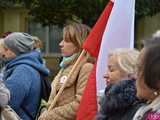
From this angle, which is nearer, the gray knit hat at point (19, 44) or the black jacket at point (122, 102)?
the black jacket at point (122, 102)

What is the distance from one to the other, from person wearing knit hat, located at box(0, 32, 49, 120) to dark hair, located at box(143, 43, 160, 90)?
95.6 inches

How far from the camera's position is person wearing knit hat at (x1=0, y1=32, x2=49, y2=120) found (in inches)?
200

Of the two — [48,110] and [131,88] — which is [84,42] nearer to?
[48,110]

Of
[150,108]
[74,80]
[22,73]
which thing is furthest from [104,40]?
[150,108]

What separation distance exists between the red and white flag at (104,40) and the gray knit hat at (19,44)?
28.1 inches

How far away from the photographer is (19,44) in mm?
5250

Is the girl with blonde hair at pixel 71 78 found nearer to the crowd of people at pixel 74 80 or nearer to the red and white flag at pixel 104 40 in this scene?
the crowd of people at pixel 74 80

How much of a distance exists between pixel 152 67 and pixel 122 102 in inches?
31.4

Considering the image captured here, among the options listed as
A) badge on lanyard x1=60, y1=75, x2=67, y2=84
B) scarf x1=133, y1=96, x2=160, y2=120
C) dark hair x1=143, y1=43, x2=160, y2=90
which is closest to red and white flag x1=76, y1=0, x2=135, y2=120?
badge on lanyard x1=60, y1=75, x2=67, y2=84

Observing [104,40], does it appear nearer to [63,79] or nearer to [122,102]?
[63,79]

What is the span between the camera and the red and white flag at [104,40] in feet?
14.8

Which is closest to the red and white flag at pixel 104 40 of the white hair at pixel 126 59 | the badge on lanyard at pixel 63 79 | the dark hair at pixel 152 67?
the badge on lanyard at pixel 63 79

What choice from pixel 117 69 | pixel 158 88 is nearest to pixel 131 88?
pixel 117 69

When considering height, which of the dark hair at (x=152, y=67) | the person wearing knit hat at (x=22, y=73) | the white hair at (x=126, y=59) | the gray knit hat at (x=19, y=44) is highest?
the dark hair at (x=152, y=67)
